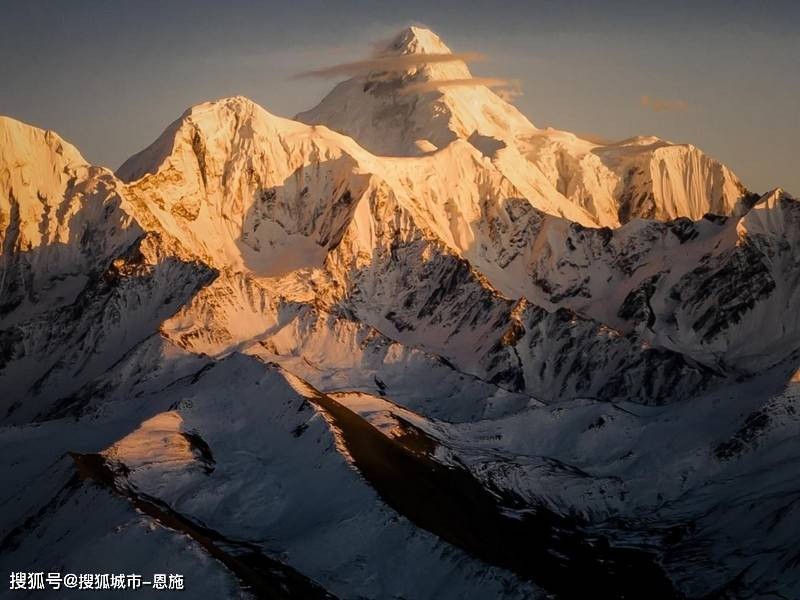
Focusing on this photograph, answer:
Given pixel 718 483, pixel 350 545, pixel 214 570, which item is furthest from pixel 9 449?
pixel 718 483

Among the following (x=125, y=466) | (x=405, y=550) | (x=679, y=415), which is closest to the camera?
(x=405, y=550)

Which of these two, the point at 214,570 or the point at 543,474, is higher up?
the point at 214,570

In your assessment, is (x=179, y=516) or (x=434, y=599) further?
(x=179, y=516)

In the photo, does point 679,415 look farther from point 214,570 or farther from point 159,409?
point 214,570

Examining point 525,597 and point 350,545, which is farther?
point 350,545

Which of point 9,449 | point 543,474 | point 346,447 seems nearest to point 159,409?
point 9,449

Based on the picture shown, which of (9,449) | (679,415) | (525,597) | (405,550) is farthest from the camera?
(679,415)

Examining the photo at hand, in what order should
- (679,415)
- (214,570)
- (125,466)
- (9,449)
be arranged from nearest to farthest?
1. (214,570)
2. (125,466)
3. (9,449)
4. (679,415)

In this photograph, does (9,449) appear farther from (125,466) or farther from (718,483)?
(718,483)

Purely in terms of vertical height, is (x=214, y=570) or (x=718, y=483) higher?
(x=214, y=570)
